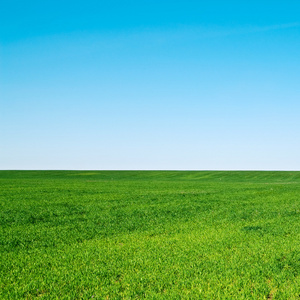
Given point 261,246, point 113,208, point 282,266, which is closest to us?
point 282,266

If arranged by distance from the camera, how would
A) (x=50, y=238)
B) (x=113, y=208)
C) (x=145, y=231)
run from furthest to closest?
(x=113, y=208) → (x=145, y=231) → (x=50, y=238)

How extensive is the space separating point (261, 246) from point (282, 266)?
1731 millimetres

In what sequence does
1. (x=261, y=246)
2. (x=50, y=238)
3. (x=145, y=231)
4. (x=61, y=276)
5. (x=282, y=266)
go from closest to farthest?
(x=61, y=276)
(x=282, y=266)
(x=261, y=246)
(x=50, y=238)
(x=145, y=231)

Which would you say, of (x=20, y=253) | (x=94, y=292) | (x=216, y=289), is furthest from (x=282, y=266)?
(x=20, y=253)

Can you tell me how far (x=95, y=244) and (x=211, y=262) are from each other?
3.80 meters

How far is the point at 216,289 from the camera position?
6.07 m

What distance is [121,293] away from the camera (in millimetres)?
5922

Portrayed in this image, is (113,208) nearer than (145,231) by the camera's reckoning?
No

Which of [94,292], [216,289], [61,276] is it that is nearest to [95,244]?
[61,276]

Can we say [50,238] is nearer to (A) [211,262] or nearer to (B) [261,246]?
(A) [211,262]

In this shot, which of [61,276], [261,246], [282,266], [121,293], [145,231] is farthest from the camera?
[145,231]

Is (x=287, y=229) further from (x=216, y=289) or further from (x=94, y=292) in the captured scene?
(x=94, y=292)

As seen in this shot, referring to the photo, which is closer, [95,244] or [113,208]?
[95,244]

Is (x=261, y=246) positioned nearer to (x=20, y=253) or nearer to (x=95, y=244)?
(x=95, y=244)
